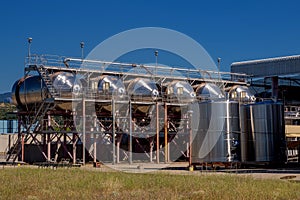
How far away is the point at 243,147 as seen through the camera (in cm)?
3766

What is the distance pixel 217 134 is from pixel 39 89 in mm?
17692

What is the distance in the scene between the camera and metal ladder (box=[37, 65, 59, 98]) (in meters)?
45.8

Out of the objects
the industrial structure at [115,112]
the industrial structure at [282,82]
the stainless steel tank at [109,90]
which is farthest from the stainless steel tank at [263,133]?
the stainless steel tank at [109,90]

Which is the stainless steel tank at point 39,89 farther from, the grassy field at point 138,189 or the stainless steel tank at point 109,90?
the grassy field at point 138,189

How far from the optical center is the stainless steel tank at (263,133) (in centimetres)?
3756

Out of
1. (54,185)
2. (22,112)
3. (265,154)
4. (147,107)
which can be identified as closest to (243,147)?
(265,154)

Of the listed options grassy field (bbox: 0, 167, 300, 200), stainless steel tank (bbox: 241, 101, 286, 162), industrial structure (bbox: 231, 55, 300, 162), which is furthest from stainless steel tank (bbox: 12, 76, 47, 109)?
grassy field (bbox: 0, 167, 300, 200)

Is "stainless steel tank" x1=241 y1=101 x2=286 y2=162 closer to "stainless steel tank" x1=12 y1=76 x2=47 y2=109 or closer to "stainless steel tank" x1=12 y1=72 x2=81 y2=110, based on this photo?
"stainless steel tank" x1=12 y1=72 x2=81 y2=110

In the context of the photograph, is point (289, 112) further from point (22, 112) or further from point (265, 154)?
point (22, 112)

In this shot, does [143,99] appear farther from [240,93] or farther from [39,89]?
[240,93]

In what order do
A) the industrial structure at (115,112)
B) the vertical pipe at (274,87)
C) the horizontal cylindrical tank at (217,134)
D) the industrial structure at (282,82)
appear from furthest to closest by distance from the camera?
the vertical pipe at (274,87) < the industrial structure at (282,82) < the industrial structure at (115,112) < the horizontal cylindrical tank at (217,134)

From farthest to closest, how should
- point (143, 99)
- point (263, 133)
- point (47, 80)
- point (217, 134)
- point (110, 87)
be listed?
point (143, 99)
point (110, 87)
point (47, 80)
point (263, 133)
point (217, 134)

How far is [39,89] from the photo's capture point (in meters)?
47.3

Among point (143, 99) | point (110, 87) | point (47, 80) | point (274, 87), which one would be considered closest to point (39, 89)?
point (47, 80)
